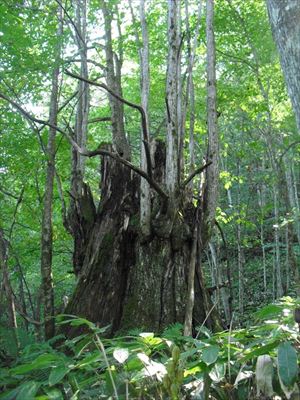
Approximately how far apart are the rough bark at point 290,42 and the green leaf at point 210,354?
1.66 metres

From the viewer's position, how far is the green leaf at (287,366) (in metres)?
1.54

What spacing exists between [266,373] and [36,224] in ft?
34.4

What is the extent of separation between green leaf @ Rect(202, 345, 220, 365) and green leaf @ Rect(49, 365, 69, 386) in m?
0.52

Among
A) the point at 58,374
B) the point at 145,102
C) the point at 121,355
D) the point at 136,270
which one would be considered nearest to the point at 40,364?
the point at 58,374

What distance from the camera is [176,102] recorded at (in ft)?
19.3

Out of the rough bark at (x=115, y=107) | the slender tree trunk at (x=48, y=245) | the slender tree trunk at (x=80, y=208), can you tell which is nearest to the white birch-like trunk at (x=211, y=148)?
the rough bark at (x=115, y=107)

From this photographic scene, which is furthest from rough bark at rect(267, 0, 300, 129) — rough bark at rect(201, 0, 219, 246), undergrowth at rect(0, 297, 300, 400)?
rough bark at rect(201, 0, 219, 246)

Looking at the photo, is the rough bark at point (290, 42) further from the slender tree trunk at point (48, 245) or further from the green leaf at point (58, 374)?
the slender tree trunk at point (48, 245)

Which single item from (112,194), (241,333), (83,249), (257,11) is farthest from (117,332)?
(257,11)

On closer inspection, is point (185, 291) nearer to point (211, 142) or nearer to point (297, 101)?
point (211, 142)

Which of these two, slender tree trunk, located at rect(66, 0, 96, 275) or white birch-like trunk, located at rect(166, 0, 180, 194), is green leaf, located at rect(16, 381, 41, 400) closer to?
white birch-like trunk, located at rect(166, 0, 180, 194)

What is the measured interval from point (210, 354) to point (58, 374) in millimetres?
577

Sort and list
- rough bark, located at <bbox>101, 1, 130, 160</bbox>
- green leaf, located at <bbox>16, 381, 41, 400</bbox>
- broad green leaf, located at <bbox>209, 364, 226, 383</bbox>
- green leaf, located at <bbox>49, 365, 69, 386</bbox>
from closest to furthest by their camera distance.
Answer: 1. green leaf, located at <bbox>16, 381, 41, 400</bbox>
2. green leaf, located at <bbox>49, 365, 69, 386</bbox>
3. broad green leaf, located at <bbox>209, 364, 226, 383</bbox>
4. rough bark, located at <bbox>101, 1, 130, 160</bbox>

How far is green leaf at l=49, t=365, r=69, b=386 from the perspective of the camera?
5.25 ft
